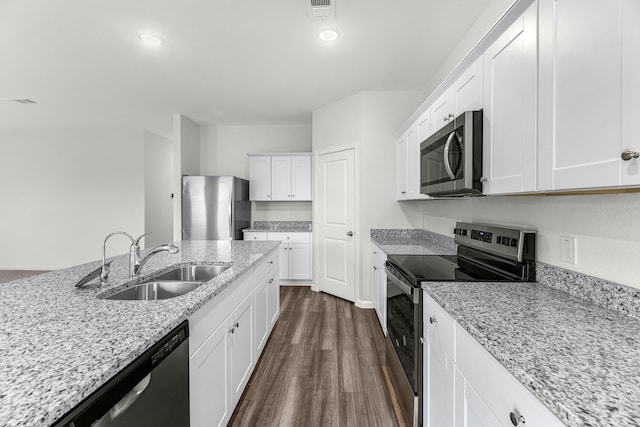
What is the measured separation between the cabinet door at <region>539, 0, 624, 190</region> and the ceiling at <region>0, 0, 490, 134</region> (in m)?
1.37

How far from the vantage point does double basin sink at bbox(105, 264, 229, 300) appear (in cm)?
154

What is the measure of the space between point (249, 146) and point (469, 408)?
496 centimetres

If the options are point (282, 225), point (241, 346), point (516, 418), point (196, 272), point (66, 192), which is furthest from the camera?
point (66, 192)

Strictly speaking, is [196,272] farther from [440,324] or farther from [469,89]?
[469,89]

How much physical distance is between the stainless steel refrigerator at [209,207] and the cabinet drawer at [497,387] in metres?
3.85

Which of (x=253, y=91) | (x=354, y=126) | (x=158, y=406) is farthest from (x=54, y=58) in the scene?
(x=158, y=406)

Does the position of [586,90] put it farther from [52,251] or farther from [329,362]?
[52,251]

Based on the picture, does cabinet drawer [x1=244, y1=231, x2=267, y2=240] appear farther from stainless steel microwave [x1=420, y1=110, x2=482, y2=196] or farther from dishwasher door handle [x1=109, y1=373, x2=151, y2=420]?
dishwasher door handle [x1=109, y1=373, x2=151, y2=420]

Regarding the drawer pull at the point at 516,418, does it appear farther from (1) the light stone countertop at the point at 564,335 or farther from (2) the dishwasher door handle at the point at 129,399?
(2) the dishwasher door handle at the point at 129,399

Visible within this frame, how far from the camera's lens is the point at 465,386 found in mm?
1023

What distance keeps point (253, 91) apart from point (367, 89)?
1.44m

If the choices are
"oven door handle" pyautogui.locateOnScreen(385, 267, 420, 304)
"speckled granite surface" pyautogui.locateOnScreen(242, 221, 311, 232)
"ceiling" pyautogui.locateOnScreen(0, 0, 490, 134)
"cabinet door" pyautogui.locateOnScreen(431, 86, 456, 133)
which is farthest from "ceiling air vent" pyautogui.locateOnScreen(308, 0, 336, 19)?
"speckled granite surface" pyautogui.locateOnScreen(242, 221, 311, 232)

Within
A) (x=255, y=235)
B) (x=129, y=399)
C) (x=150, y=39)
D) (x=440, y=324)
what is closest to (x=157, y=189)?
→ (x=255, y=235)

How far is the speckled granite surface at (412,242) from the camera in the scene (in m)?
2.54
